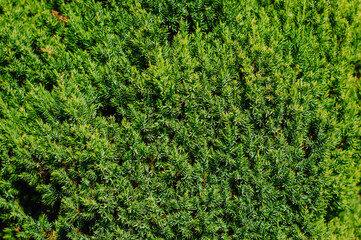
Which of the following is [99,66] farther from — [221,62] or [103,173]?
[221,62]

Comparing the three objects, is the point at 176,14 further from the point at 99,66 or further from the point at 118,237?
the point at 118,237

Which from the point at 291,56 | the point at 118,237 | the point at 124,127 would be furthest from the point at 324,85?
the point at 118,237

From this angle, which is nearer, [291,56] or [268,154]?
[268,154]

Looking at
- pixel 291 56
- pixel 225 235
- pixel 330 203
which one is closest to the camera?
pixel 225 235

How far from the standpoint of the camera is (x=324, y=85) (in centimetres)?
330

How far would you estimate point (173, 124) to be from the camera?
2771 millimetres

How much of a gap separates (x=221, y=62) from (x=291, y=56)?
90 cm

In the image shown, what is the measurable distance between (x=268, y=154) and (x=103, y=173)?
5.71 feet

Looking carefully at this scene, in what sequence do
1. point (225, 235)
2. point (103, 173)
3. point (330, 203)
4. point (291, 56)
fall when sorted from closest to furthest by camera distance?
point (103, 173)
point (225, 235)
point (291, 56)
point (330, 203)

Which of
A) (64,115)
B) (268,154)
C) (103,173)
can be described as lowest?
(268,154)

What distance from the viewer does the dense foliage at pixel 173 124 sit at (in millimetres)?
2709

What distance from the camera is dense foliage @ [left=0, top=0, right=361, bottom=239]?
8.89ft

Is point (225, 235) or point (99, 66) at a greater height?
point (99, 66)

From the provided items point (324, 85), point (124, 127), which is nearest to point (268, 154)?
point (324, 85)
